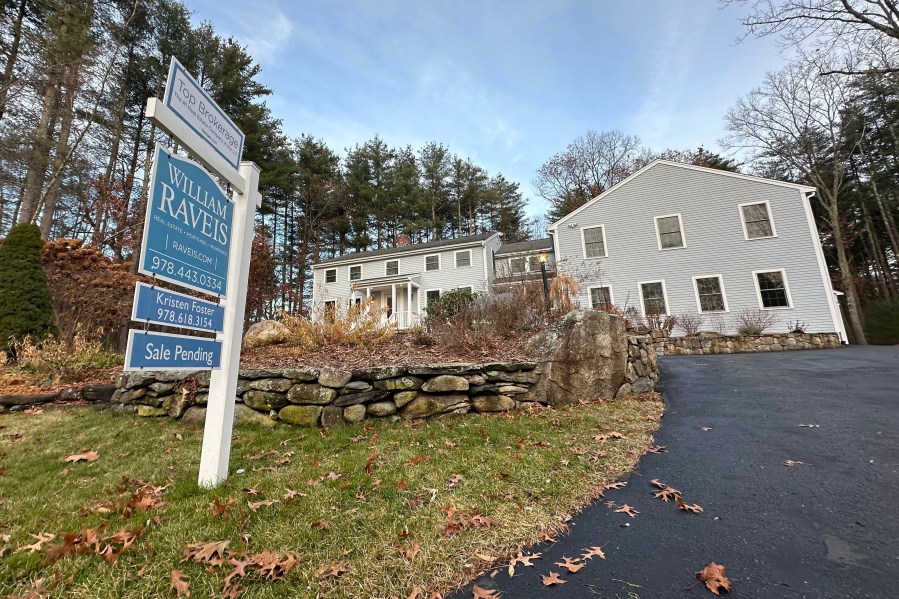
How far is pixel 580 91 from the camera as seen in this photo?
1077cm

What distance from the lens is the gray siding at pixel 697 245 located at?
1223 cm

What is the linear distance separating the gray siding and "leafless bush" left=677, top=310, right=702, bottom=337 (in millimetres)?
183

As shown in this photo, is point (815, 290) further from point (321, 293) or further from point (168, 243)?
point (321, 293)

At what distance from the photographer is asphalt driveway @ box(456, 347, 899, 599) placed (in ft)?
5.45

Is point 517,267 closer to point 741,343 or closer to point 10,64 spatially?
point 741,343

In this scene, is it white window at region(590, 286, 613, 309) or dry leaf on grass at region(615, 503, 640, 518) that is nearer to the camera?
dry leaf on grass at region(615, 503, 640, 518)

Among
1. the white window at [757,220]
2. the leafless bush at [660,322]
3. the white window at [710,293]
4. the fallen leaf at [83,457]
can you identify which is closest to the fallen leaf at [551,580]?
the fallen leaf at [83,457]

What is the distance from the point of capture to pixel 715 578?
166 cm

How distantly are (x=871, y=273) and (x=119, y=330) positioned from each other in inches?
1420

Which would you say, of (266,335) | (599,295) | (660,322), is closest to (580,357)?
(266,335)

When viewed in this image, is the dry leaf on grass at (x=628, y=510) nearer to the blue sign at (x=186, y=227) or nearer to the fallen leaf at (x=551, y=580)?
the fallen leaf at (x=551, y=580)

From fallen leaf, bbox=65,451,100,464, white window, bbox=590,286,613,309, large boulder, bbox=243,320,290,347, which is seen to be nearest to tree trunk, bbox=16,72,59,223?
large boulder, bbox=243,320,290,347

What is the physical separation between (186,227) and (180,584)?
7.01 ft

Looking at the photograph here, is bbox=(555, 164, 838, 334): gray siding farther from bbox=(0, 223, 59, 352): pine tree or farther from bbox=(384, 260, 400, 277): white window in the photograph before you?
bbox=(0, 223, 59, 352): pine tree
